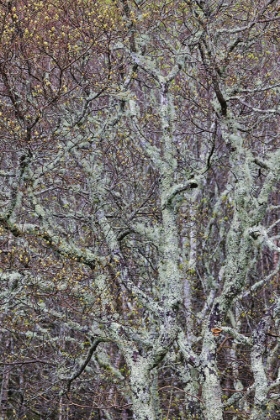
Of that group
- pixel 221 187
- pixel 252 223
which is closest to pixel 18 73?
pixel 252 223

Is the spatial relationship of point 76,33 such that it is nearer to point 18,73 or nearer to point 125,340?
point 18,73

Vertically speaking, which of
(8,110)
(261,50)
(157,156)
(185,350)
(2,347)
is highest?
(261,50)

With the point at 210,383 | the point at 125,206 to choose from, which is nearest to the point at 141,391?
the point at 210,383

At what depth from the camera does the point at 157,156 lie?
912 cm

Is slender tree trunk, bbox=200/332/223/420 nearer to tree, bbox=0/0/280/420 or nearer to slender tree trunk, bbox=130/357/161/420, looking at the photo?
tree, bbox=0/0/280/420

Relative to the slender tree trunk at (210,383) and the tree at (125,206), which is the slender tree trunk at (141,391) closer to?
the tree at (125,206)

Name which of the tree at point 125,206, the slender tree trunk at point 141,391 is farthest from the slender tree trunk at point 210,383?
the slender tree trunk at point 141,391

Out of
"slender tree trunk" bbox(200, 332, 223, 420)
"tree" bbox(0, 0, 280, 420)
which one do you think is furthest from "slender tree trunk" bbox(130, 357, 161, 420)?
"slender tree trunk" bbox(200, 332, 223, 420)

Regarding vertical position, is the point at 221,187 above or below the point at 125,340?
above

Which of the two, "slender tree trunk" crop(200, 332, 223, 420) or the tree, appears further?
the tree

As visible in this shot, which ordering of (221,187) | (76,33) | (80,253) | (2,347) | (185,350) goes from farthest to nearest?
(221,187) < (2,347) < (76,33) < (80,253) < (185,350)

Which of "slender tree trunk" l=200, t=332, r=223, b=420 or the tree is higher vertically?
the tree

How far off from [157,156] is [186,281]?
15.1ft

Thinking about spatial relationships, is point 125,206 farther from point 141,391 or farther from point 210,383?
point 210,383
